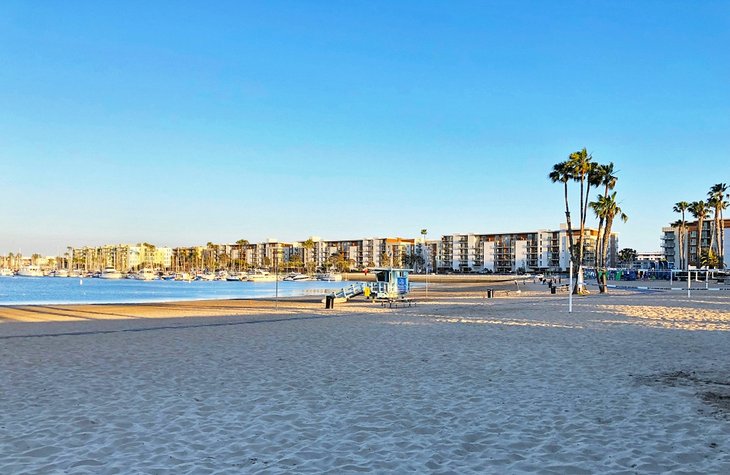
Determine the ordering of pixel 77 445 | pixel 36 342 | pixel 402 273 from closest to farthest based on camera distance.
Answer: pixel 77 445, pixel 36 342, pixel 402 273

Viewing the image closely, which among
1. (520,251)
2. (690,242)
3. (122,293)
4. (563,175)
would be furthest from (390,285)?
(520,251)

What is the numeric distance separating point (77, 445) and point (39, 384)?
4.08 metres

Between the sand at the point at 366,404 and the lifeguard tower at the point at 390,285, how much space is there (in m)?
17.7

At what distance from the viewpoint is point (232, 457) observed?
5.80m

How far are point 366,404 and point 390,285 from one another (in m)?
26.5

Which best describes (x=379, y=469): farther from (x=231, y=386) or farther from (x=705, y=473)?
(x=231, y=386)

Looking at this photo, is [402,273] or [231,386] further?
[402,273]

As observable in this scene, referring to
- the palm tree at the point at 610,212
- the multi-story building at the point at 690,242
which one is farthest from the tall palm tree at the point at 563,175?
the multi-story building at the point at 690,242

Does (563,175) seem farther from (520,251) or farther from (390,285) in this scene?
(520,251)

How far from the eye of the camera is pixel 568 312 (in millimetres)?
25516

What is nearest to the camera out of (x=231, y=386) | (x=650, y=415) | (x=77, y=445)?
(x=77, y=445)

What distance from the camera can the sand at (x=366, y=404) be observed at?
18.9 feet

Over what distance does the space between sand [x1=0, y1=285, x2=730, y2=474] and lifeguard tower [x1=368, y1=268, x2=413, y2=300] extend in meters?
17.7

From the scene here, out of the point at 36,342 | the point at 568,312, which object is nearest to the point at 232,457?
the point at 36,342
